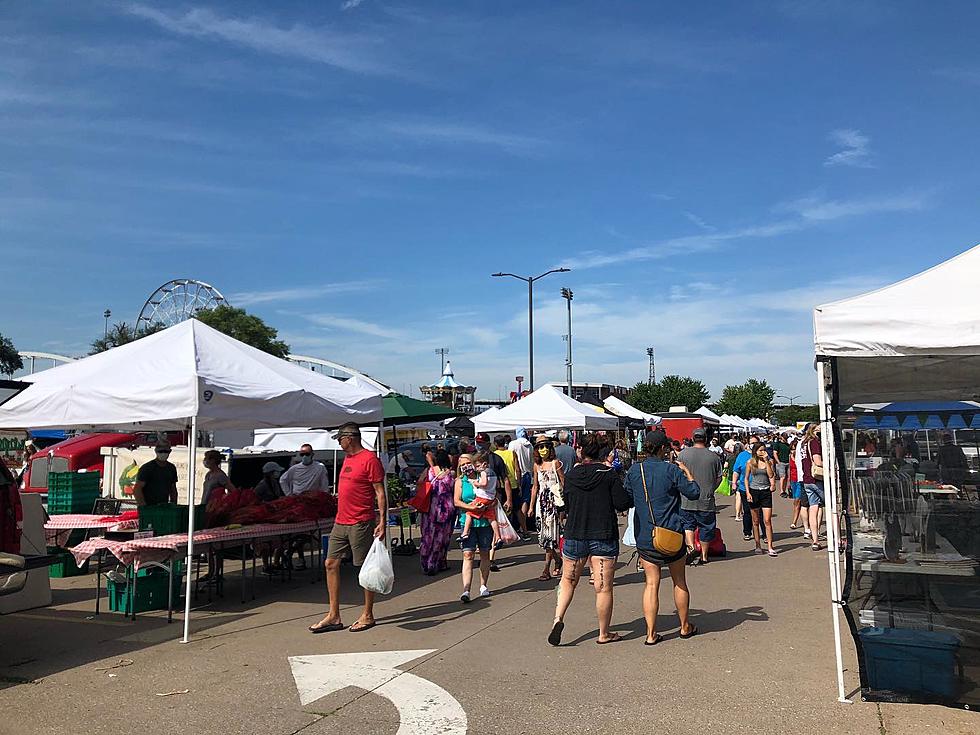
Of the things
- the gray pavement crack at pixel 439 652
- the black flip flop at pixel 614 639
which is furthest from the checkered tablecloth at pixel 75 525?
the black flip flop at pixel 614 639

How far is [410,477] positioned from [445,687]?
1533cm

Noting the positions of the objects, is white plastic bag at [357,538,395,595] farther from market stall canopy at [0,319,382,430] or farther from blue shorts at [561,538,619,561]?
market stall canopy at [0,319,382,430]

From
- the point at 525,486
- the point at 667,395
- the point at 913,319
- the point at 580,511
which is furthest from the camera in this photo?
the point at 667,395

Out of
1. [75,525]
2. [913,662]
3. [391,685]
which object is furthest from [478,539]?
[75,525]

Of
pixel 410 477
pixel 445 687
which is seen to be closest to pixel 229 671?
pixel 445 687

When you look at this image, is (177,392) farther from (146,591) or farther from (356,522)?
(146,591)

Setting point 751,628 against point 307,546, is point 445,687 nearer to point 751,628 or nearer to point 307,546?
point 751,628

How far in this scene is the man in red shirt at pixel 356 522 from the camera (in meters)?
7.45

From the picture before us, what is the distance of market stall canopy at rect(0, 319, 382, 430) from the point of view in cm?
737

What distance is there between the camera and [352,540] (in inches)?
294

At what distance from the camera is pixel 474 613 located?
8.12m

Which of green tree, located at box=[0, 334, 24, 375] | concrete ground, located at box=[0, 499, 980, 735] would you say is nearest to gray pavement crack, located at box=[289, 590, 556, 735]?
concrete ground, located at box=[0, 499, 980, 735]

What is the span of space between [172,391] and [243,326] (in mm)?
57518

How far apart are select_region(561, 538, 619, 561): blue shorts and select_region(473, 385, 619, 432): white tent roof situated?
1074cm
